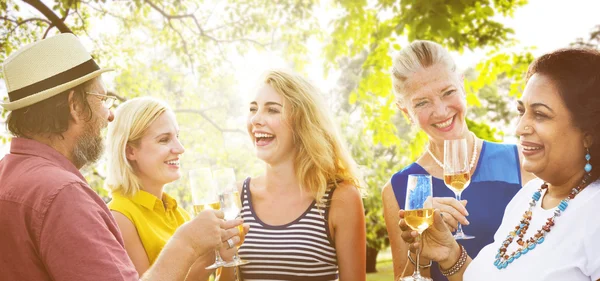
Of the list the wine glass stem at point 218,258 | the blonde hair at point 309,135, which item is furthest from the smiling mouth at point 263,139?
the wine glass stem at point 218,258

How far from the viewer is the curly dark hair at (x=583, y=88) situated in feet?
7.69

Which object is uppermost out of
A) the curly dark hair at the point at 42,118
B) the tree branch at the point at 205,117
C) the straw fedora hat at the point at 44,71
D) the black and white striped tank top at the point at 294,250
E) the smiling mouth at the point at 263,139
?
the tree branch at the point at 205,117

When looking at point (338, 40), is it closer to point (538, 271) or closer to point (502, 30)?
point (502, 30)

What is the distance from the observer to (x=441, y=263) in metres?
2.98

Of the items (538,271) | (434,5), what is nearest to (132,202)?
(538,271)

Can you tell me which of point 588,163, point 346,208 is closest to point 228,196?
point 346,208

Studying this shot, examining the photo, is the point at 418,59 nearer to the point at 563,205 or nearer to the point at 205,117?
the point at 563,205

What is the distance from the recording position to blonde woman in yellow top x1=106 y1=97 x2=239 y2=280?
3.81 metres

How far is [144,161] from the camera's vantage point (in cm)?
391

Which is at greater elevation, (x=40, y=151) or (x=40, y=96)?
(x=40, y=96)

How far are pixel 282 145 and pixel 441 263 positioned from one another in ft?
4.53

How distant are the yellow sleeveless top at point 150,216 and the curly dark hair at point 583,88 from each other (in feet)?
8.07

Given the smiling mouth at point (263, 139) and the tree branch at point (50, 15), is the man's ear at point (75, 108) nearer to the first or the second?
the smiling mouth at point (263, 139)

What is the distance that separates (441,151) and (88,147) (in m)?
2.09
